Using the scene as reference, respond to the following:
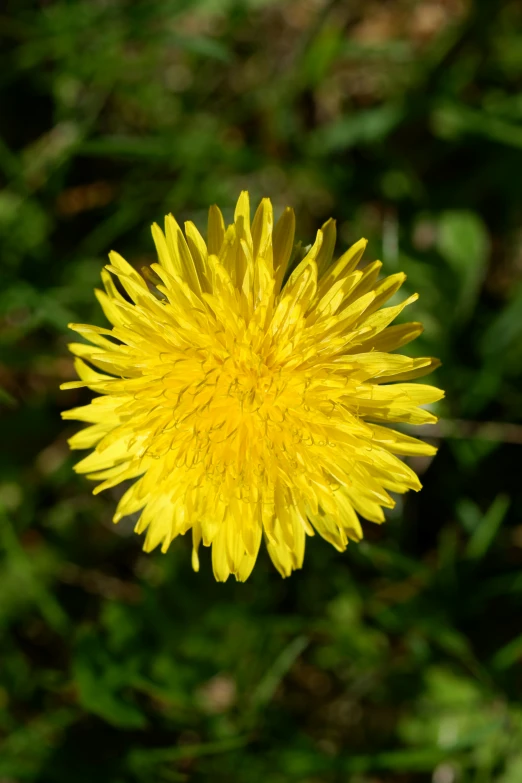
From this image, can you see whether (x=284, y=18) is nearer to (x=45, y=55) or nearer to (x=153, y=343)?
(x=45, y=55)

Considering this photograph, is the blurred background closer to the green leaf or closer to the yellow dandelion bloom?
the green leaf

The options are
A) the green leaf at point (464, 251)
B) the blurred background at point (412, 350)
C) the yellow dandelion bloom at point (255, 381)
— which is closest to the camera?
the yellow dandelion bloom at point (255, 381)

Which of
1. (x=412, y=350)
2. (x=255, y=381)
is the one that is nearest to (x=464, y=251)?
(x=412, y=350)

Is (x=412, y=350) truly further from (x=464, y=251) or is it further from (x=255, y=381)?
(x=255, y=381)

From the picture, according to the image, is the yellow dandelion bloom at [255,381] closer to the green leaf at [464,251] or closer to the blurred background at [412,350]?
the blurred background at [412,350]

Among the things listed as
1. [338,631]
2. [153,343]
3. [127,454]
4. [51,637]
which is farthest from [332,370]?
[51,637]

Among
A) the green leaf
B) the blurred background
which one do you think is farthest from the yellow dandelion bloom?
the green leaf

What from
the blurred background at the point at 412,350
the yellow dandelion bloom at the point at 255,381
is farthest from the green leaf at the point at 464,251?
the yellow dandelion bloom at the point at 255,381
